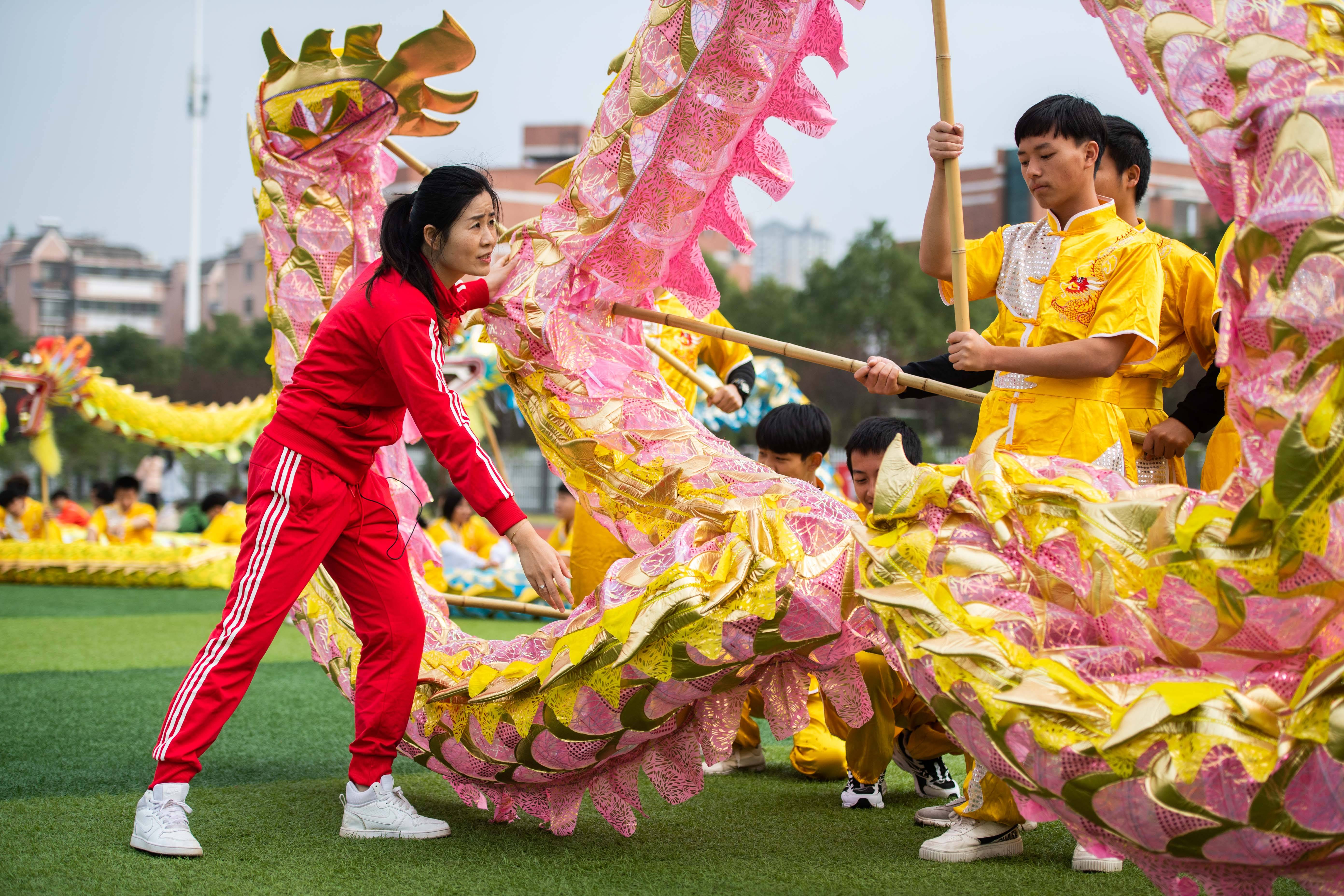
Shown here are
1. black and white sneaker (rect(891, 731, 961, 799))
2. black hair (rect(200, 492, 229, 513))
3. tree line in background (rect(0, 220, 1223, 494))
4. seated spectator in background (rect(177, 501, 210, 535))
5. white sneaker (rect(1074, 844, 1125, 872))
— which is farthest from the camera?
tree line in background (rect(0, 220, 1223, 494))

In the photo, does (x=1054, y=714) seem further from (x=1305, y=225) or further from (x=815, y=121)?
(x=815, y=121)

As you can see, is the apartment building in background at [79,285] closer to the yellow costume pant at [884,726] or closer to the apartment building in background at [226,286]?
the apartment building in background at [226,286]

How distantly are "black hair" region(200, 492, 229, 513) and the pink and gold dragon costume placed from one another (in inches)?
364

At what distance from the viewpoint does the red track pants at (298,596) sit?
261 cm

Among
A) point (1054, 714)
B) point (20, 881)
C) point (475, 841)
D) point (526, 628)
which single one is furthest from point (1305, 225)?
point (526, 628)

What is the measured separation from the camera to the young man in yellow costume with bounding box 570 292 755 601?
3.60 meters

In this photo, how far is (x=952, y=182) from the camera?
248 cm

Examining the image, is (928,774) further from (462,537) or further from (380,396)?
(462,537)

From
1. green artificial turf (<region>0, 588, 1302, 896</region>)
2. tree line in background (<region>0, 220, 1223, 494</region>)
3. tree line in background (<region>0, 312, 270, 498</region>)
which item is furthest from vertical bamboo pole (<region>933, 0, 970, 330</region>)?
tree line in background (<region>0, 312, 270, 498</region>)

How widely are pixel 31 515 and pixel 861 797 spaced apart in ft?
31.6

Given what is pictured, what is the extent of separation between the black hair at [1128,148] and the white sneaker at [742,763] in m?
1.91

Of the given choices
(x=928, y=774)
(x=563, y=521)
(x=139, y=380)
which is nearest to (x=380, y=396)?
(x=928, y=774)

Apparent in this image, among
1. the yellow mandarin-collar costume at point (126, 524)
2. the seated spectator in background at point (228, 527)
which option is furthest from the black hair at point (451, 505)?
the yellow mandarin-collar costume at point (126, 524)

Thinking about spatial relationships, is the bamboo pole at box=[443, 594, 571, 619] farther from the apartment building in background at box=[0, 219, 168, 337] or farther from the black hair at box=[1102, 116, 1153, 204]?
the apartment building in background at box=[0, 219, 168, 337]
